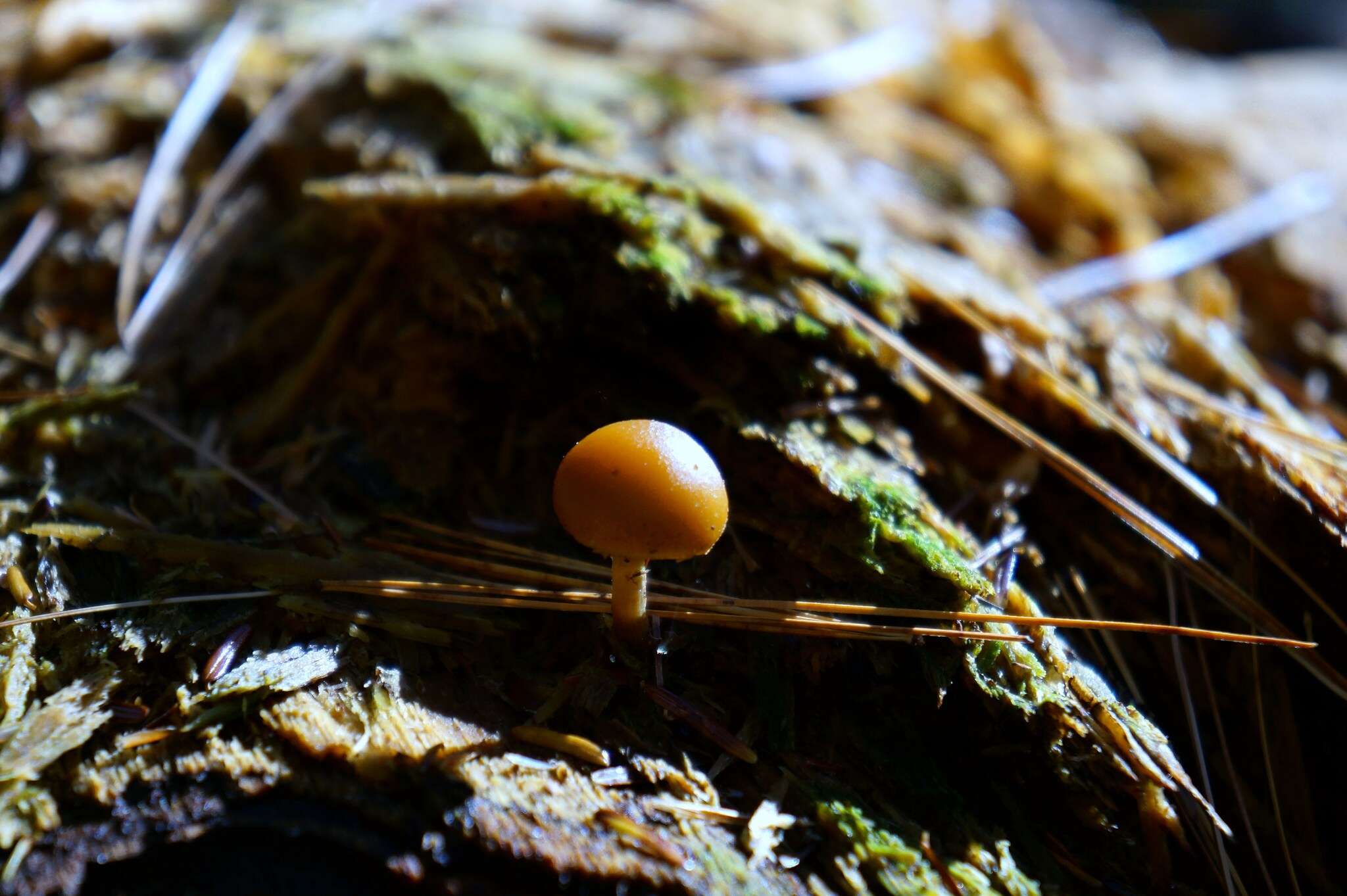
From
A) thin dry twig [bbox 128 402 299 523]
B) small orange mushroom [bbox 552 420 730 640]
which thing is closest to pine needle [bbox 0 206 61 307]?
thin dry twig [bbox 128 402 299 523]

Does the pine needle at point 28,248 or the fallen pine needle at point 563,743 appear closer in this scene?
the fallen pine needle at point 563,743

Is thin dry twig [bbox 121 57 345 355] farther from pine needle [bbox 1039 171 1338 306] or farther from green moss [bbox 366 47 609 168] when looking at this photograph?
pine needle [bbox 1039 171 1338 306]

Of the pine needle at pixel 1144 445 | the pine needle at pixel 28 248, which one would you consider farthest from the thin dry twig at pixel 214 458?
the pine needle at pixel 1144 445

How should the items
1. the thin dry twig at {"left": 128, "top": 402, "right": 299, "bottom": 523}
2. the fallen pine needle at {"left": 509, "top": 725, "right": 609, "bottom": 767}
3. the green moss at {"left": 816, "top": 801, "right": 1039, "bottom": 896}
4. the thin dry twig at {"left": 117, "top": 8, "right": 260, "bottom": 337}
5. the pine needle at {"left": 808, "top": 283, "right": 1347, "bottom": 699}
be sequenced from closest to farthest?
the green moss at {"left": 816, "top": 801, "right": 1039, "bottom": 896} → the fallen pine needle at {"left": 509, "top": 725, "right": 609, "bottom": 767} → the pine needle at {"left": 808, "top": 283, "right": 1347, "bottom": 699} → the thin dry twig at {"left": 128, "top": 402, "right": 299, "bottom": 523} → the thin dry twig at {"left": 117, "top": 8, "right": 260, "bottom": 337}

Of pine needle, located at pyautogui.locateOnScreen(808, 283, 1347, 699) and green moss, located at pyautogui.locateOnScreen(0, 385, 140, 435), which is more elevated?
pine needle, located at pyautogui.locateOnScreen(808, 283, 1347, 699)

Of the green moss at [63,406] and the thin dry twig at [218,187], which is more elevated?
the thin dry twig at [218,187]

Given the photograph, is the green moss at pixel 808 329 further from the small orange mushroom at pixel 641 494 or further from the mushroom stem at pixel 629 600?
the mushroom stem at pixel 629 600

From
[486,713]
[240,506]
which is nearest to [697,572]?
[486,713]

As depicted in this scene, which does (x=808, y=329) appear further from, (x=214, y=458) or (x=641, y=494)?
(x=214, y=458)
